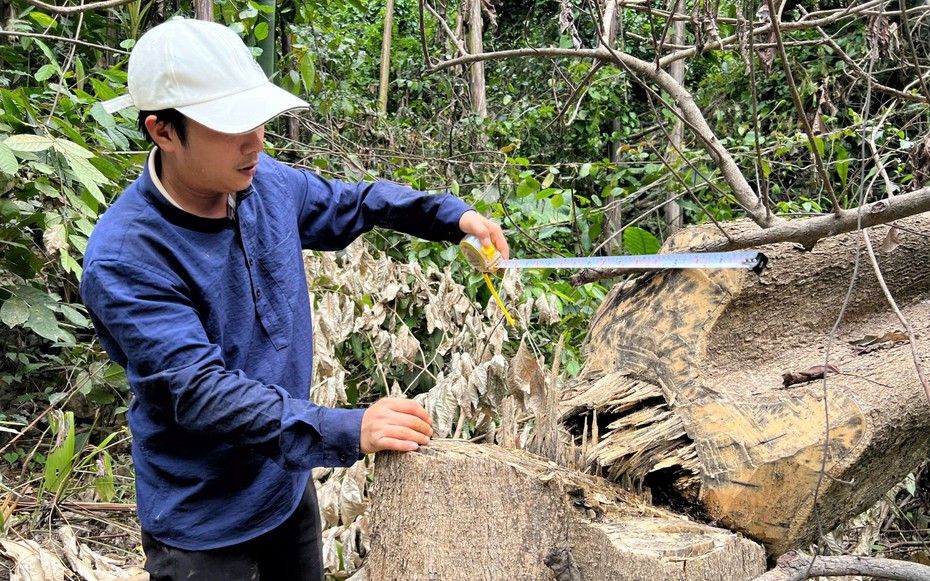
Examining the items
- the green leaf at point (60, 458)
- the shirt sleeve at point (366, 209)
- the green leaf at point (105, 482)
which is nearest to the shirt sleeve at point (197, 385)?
the shirt sleeve at point (366, 209)

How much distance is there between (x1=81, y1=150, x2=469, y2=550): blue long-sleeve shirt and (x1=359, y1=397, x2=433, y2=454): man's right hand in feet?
0.09

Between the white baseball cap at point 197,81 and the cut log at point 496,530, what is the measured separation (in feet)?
2.20

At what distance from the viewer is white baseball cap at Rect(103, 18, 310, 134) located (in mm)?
1287

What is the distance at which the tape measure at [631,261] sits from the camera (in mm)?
1808

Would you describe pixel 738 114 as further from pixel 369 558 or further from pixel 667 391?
pixel 369 558

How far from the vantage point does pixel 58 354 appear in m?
3.81

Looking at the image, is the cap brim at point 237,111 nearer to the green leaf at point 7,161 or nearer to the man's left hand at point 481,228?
the man's left hand at point 481,228

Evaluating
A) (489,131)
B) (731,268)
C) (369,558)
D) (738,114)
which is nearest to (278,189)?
(369,558)

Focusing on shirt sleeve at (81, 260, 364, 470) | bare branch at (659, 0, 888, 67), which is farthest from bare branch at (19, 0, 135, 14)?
bare branch at (659, 0, 888, 67)

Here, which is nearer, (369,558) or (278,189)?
(369,558)

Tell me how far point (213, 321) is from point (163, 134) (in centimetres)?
35

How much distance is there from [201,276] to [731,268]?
50.6 inches

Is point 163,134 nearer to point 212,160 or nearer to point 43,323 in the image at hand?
point 212,160

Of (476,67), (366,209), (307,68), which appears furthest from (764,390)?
(476,67)
